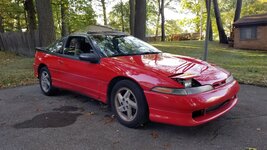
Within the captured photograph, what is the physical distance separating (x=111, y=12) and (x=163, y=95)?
114 ft

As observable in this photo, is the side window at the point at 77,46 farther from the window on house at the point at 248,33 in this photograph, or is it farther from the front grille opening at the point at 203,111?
the window on house at the point at 248,33

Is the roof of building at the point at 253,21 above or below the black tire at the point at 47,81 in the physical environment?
above

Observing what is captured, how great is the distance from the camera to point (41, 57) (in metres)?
5.81

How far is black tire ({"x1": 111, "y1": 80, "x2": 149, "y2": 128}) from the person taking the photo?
358cm

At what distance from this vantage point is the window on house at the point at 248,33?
683 inches

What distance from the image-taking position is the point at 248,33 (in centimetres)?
1762

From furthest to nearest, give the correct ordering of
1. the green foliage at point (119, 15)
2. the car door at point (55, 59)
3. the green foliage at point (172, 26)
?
the green foliage at point (172, 26)
the green foliage at point (119, 15)
the car door at point (55, 59)

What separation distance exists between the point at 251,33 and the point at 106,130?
1652 centimetres

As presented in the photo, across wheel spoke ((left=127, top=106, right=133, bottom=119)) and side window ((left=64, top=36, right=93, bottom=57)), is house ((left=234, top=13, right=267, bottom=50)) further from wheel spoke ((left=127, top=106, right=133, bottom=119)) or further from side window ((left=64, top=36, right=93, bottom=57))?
wheel spoke ((left=127, top=106, right=133, bottom=119))

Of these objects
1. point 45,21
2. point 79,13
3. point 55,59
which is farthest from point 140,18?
point 79,13

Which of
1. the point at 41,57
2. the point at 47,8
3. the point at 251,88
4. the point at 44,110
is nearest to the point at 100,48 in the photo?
the point at 44,110

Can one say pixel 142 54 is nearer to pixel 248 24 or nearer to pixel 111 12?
pixel 248 24

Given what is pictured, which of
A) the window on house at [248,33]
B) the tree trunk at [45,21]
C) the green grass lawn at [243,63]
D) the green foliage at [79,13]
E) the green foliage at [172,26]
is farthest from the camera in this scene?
the green foliage at [172,26]

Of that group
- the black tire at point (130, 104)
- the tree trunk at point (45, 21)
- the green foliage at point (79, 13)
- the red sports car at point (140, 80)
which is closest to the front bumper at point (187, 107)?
the red sports car at point (140, 80)
